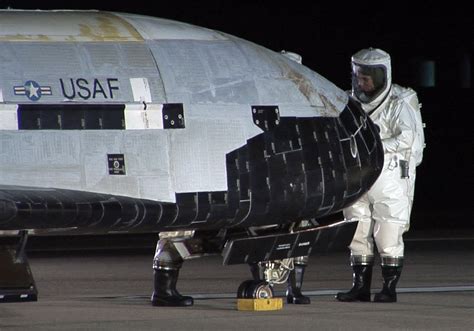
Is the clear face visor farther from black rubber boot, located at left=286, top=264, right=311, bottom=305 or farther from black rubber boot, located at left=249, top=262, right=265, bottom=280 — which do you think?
black rubber boot, located at left=249, top=262, right=265, bottom=280

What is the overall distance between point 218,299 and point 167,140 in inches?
120

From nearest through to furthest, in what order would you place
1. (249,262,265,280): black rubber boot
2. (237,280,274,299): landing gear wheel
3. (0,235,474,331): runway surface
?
(0,235,474,331): runway surface, (237,280,274,299): landing gear wheel, (249,262,265,280): black rubber boot

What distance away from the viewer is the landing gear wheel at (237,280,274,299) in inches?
484

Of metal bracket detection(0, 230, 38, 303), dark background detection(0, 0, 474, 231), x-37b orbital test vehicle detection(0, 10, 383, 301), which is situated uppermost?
x-37b orbital test vehicle detection(0, 10, 383, 301)

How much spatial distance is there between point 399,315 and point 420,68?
99.9ft

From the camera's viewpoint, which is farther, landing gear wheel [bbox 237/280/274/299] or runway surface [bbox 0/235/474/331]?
landing gear wheel [bbox 237/280/274/299]

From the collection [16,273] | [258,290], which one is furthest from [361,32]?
[16,273]

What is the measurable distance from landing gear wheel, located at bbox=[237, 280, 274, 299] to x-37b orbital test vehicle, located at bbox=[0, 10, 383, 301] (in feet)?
1.64

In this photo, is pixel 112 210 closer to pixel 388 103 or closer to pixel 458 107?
pixel 388 103

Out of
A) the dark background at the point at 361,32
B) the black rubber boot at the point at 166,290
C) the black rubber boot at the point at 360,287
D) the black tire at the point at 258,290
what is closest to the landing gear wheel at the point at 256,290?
the black tire at the point at 258,290

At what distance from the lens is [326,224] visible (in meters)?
12.1

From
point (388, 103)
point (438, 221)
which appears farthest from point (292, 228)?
point (438, 221)

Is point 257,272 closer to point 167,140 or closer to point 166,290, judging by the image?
point 166,290

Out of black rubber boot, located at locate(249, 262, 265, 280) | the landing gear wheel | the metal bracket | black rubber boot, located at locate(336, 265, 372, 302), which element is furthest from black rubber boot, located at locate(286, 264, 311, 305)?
the metal bracket
